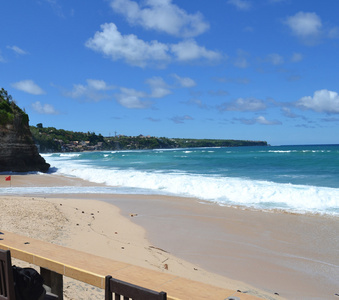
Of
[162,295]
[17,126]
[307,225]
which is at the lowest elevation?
[307,225]

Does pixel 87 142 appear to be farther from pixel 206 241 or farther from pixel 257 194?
pixel 206 241

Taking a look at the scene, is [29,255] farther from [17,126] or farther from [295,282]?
[17,126]

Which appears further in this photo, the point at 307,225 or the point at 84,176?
the point at 84,176

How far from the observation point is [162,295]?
162 centimetres

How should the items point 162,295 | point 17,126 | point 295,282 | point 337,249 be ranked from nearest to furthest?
1. point 162,295
2. point 295,282
3. point 337,249
4. point 17,126

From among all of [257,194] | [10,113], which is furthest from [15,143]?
[257,194]

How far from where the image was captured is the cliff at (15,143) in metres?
27.4

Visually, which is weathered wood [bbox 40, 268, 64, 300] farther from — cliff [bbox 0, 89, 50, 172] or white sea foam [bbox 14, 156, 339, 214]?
cliff [bbox 0, 89, 50, 172]

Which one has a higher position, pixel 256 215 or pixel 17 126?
pixel 17 126

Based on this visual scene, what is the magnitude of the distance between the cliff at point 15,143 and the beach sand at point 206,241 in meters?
18.9

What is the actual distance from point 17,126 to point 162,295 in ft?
101

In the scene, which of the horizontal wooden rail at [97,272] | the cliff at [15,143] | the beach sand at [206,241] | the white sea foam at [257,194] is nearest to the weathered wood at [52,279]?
the horizontal wooden rail at [97,272]

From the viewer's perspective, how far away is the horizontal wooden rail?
76.8 inches

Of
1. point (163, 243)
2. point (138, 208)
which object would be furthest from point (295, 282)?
point (138, 208)
